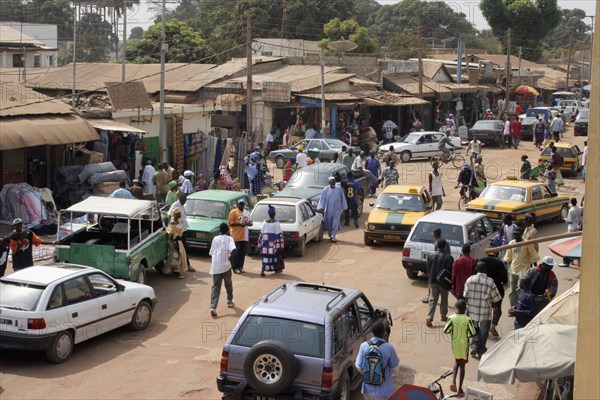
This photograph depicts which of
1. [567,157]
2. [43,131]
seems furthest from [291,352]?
Result: [567,157]

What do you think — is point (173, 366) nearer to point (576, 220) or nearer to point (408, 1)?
point (576, 220)

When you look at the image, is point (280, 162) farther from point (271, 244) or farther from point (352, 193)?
point (271, 244)

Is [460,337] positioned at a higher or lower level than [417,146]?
lower

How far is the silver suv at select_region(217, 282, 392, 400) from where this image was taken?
9.99 metres

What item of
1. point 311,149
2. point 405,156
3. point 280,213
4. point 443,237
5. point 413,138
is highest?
point 413,138

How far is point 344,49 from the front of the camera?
50.4m

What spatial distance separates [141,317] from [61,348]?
6.63ft

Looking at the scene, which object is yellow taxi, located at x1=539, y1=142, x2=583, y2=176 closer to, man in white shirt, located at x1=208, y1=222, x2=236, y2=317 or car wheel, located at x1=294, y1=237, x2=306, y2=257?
car wheel, located at x1=294, y1=237, x2=306, y2=257

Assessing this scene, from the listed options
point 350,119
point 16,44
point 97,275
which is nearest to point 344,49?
point 350,119

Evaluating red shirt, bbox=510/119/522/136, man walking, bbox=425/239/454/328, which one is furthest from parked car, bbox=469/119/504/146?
man walking, bbox=425/239/454/328

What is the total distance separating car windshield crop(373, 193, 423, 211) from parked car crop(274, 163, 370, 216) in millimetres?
2338

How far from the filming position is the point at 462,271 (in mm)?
14070

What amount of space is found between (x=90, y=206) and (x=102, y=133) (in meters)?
10.0

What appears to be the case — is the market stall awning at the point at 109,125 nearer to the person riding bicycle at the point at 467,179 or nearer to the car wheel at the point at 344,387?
the person riding bicycle at the point at 467,179
